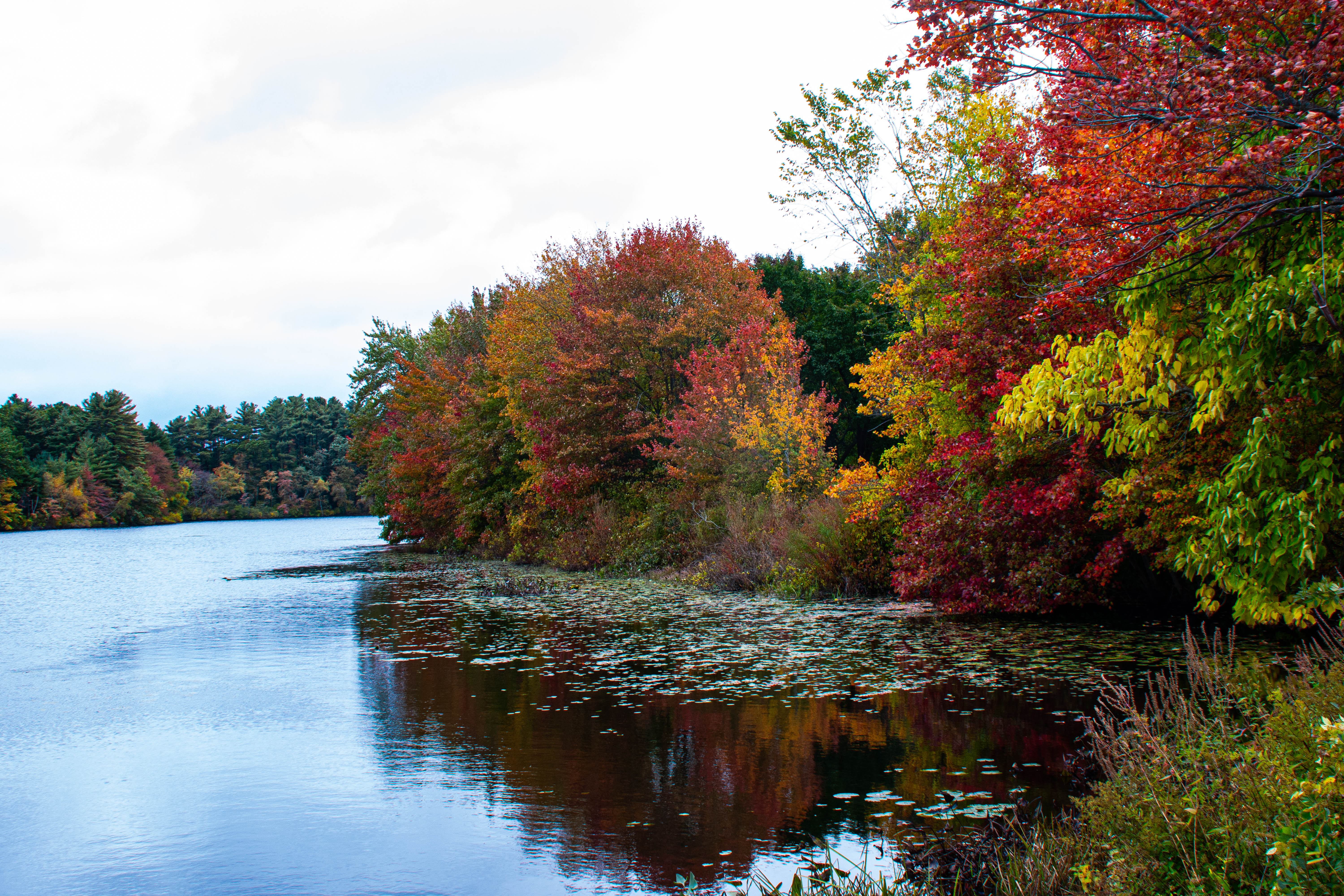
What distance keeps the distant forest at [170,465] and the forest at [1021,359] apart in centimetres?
5133

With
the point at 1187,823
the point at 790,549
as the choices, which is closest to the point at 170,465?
the point at 790,549

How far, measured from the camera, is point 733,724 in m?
8.98

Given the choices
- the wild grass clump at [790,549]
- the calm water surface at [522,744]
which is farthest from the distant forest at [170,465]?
the calm water surface at [522,744]

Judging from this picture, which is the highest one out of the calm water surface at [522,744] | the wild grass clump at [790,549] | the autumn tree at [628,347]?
the autumn tree at [628,347]

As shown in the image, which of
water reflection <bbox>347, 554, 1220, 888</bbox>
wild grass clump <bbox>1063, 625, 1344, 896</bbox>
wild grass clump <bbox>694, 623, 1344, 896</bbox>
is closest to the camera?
wild grass clump <bbox>1063, 625, 1344, 896</bbox>

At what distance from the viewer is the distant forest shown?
8281 centimetres

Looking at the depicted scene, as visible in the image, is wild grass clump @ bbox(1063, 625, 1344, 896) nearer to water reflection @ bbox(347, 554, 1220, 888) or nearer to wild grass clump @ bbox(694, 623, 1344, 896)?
wild grass clump @ bbox(694, 623, 1344, 896)

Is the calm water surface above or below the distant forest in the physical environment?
below

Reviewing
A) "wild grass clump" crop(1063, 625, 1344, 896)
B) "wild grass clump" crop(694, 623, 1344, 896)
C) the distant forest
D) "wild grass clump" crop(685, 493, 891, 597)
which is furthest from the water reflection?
the distant forest

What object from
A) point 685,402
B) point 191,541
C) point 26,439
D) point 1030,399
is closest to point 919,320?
point 1030,399

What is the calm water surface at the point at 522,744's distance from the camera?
6047 millimetres

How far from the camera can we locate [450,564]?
34906mm

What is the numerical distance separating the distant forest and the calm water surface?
63099 mm

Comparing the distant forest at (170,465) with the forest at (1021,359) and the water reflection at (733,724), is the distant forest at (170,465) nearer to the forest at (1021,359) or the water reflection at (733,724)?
the forest at (1021,359)
